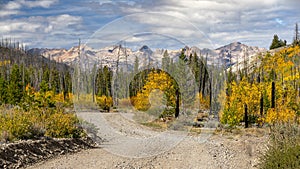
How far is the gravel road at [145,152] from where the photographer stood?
14359 mm

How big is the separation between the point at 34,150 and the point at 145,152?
3.95 metres

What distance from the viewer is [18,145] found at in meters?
14.3

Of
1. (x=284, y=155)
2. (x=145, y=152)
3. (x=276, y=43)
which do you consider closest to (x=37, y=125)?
(x=145, y=152)

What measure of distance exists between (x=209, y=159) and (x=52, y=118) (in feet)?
22.4

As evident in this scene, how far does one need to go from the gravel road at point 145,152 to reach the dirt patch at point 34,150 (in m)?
0.40

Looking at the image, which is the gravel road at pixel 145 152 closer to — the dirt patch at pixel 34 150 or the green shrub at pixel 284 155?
the dirt patch at pixel 34 150

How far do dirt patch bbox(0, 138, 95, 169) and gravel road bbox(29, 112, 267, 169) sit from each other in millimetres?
398

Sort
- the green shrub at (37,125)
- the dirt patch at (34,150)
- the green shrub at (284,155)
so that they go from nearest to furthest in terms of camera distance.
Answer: the green shrub at (284,155), the dirt patch at (34,150), the green shrub at (37,125)

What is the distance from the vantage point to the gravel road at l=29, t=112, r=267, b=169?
47.1 ft

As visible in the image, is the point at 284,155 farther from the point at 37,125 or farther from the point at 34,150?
the point at 37,125

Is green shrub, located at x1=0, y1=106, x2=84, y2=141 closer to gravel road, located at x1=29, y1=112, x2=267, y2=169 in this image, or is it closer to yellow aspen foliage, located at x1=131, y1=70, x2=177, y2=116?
gravel road, located at x1=29, y1=112, x2=267, y2=169

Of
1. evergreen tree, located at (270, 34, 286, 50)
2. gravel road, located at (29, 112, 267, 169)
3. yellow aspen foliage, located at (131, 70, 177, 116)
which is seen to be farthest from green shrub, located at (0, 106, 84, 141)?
evergreen tree, located at (270, 34, 286, 50)

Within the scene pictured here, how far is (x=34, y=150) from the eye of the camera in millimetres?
14781

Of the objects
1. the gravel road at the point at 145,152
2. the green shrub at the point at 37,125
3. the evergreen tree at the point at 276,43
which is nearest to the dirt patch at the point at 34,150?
the gravel road at the point at 145,152
